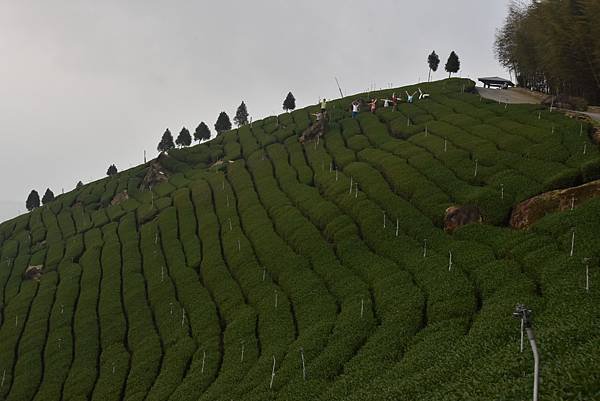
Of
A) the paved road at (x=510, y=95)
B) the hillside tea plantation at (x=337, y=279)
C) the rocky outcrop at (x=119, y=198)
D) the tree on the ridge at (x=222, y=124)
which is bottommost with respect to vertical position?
the hillside tea plantation at (x=337, y=279)

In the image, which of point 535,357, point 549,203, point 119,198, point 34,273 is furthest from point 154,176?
point 535,357

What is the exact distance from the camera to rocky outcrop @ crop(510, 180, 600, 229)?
140 feet

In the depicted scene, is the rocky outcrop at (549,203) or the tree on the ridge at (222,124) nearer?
the rocky outcrop at (549,203)

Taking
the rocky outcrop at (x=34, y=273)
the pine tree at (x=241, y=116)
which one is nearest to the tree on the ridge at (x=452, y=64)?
the pine tree at (x=241, y=116)

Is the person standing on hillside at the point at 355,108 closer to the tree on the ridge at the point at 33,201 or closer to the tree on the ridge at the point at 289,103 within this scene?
the tree on the ridge at the point at 289,103

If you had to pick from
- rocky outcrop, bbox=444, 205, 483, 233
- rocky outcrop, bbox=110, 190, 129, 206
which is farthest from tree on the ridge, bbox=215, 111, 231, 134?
rocky outcrop, bbox=444, 205, 483, 233

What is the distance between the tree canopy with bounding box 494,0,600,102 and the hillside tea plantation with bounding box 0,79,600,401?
838 cm

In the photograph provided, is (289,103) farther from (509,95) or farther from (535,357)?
(535,357)

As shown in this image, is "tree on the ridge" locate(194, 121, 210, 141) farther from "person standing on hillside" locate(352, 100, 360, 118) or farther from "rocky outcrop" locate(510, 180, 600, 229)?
"rocky outcrop" locate(510, 180, 600, 229)

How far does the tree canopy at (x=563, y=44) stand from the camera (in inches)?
2901

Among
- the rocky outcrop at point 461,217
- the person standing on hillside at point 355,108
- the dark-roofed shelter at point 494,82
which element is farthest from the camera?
the dark-roofed shelter at point 494,82

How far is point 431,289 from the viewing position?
131 ft

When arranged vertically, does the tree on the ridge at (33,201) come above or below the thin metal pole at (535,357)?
above

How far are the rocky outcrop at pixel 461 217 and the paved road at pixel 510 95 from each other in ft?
167
